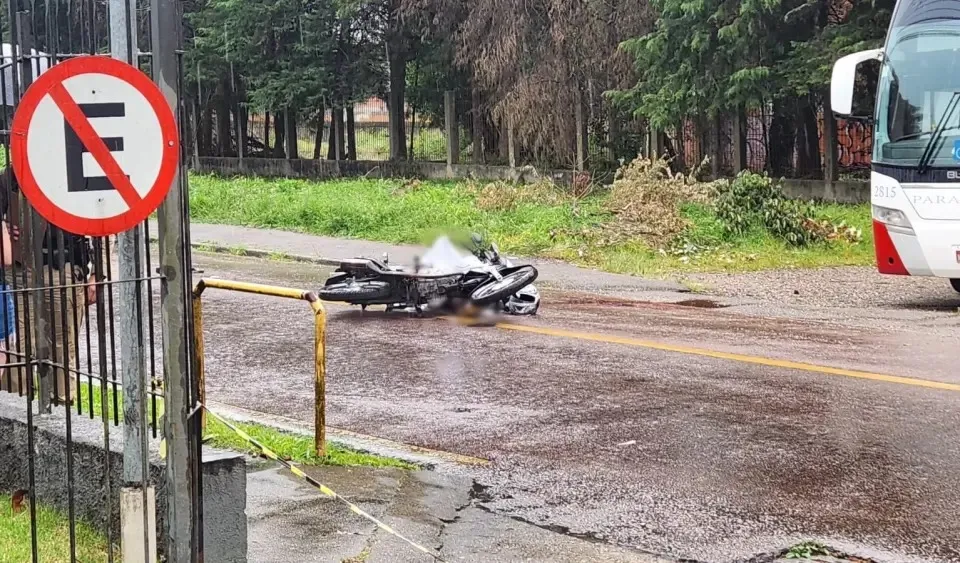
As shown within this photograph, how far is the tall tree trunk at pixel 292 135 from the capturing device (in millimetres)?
37562

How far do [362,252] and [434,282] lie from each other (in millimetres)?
7168

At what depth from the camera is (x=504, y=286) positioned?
1224 centimetres

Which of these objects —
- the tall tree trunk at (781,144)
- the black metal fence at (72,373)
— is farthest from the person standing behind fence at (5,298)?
the tall tree trunk at (781,144)

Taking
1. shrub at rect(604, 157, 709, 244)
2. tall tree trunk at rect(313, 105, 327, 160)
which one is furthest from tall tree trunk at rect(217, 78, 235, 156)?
shrub at rect(604, 157, 709, 244)

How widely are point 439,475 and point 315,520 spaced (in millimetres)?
1125

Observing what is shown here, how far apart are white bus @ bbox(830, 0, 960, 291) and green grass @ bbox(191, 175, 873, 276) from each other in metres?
4.31

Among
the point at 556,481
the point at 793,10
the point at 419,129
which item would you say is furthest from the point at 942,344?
the point at 419,129

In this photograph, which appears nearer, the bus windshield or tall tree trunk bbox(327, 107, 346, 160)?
the bus windshield

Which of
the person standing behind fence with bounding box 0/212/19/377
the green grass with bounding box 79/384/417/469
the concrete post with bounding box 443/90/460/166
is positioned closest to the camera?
the person standing behind fence with bounding box 0/212/19/377

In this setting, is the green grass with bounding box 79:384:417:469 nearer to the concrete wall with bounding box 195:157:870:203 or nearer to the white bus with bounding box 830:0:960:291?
the white bus with bounding box 830:0:960:291

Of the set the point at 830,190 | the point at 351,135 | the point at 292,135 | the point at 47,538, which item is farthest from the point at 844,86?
the point at 292,135

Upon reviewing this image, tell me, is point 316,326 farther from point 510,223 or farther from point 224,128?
→ point 224,128

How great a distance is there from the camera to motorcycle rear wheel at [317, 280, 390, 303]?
1242cm

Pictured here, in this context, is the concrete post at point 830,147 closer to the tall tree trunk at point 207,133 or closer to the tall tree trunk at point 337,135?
the tall tree trunk at point 337,135
